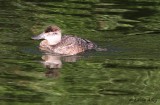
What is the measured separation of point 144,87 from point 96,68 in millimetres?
1467

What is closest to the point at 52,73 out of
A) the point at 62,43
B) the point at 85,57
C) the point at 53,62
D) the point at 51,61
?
the point at 53,62

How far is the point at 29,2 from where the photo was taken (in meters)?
19.2

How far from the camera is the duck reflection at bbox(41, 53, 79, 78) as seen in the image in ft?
42.1

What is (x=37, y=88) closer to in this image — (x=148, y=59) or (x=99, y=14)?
(x=148, y=59)

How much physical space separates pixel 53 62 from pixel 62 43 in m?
1.05

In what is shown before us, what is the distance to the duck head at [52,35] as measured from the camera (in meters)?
14.7

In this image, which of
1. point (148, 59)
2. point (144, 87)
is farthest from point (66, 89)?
point (148, 59)


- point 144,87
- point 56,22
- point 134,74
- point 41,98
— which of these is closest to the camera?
point 41,98

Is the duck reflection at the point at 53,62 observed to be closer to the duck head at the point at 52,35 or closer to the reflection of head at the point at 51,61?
the reflection of head at the point at 51,61

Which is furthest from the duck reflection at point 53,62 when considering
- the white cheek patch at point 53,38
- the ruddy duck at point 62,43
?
the white cheek patch at point 53,38

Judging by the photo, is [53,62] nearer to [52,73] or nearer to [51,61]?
[51,61]

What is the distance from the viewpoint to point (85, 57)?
14.3 m

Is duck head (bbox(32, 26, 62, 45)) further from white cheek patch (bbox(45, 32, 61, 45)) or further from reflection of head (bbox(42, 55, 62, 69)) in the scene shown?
reflection of head (bbox(42, 55, 62, 69))

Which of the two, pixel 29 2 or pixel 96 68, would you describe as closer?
pixel 96 68
